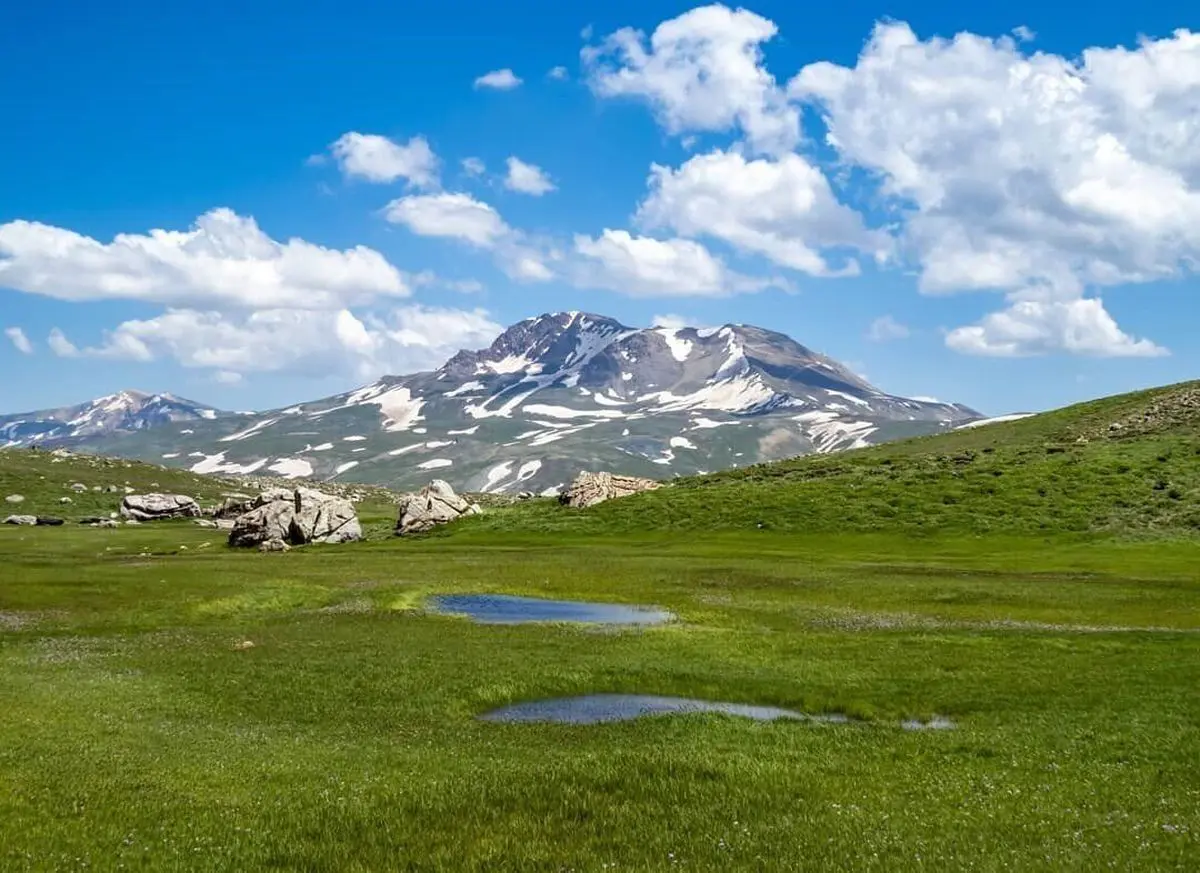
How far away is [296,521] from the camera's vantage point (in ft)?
412

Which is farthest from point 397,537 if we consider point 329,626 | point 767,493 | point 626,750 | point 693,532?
point 626,750

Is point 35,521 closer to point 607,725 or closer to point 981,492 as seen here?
point 607,725

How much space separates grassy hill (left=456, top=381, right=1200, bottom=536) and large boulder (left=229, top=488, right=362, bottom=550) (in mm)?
20422

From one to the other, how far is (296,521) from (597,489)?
54.2 metres

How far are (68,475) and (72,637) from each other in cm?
17666

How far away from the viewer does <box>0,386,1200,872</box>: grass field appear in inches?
680

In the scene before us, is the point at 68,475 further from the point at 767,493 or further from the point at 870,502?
the point at 870,502

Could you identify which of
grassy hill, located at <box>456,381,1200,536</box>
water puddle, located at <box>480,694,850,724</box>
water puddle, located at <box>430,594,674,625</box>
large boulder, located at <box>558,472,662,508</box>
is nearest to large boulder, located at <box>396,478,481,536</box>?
grassy hill, located at <box>456,381,1200,536</box>

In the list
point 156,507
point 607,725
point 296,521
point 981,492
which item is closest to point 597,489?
point 296,521

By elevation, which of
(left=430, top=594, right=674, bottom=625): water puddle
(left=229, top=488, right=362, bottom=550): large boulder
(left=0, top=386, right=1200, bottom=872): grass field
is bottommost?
(left=430, top=594, right=674, bottom=625): water puddle

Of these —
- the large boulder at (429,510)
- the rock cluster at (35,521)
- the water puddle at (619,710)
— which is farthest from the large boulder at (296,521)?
the water puddle at (619,710)

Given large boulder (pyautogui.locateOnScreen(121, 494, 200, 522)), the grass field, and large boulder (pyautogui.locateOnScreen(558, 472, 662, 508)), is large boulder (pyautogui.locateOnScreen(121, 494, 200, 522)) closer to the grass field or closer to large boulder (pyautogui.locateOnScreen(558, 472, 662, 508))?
large boulder (pyautogui.locateOnScreen(558, 472, 662, 508))

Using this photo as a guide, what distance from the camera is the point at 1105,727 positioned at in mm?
27922

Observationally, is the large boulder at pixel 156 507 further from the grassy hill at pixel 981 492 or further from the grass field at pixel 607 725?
the grass field at pixel 607 725
